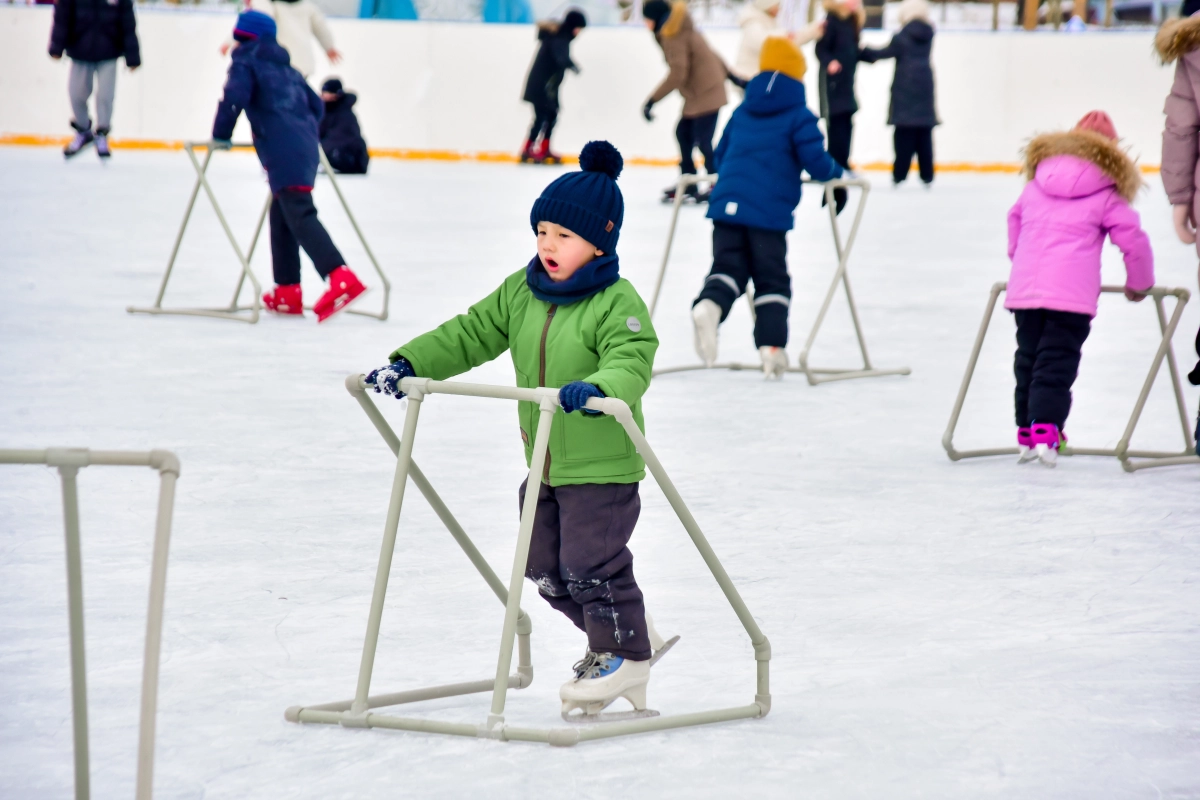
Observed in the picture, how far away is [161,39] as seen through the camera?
16156 mm

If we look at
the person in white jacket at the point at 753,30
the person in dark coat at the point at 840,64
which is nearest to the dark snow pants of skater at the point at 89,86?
the person in white jacket at the point at 753,30

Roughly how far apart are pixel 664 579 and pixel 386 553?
1.02m

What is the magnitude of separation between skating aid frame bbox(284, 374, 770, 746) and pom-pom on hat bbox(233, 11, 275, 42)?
4.55 metres

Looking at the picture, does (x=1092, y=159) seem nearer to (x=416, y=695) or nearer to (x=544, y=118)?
(x=416, y=695)

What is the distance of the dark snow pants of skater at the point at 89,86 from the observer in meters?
13.6

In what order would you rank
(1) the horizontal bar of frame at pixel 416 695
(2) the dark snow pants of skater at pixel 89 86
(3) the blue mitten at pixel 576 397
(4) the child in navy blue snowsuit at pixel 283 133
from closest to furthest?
1. (3) the blue mitten at pixel 576 397
2. (1) the horizontal bar of frame at pixel 416 695
3. (4) the child in navy blue snowsuit at pixel 283 133
4. (2) the dark snow pants of skater at pixel 89 86

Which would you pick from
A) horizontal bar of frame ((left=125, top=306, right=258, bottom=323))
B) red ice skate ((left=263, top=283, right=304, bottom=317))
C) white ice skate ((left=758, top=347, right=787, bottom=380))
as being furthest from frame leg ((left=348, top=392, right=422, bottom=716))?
red ice skate ((left=263, top=283, right=304, bottom=317))

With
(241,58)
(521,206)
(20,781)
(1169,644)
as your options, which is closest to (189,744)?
(20,781)

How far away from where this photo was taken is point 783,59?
216 inches

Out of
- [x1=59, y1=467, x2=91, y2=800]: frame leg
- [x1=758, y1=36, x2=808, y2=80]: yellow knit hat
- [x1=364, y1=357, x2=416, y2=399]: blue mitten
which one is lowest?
[x1=59, y1=467, x2=91, y2=800]: frame leg

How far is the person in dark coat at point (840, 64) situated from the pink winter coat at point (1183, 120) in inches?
389

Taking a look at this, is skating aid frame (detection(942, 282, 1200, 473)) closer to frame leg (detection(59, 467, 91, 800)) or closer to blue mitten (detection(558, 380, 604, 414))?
blue mitten (detection(558, 380, 604, 414))

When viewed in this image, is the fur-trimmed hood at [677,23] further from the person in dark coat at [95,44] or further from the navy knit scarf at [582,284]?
the navy knit scarf at [582,284]

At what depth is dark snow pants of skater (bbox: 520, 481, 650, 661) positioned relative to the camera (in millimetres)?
2348
